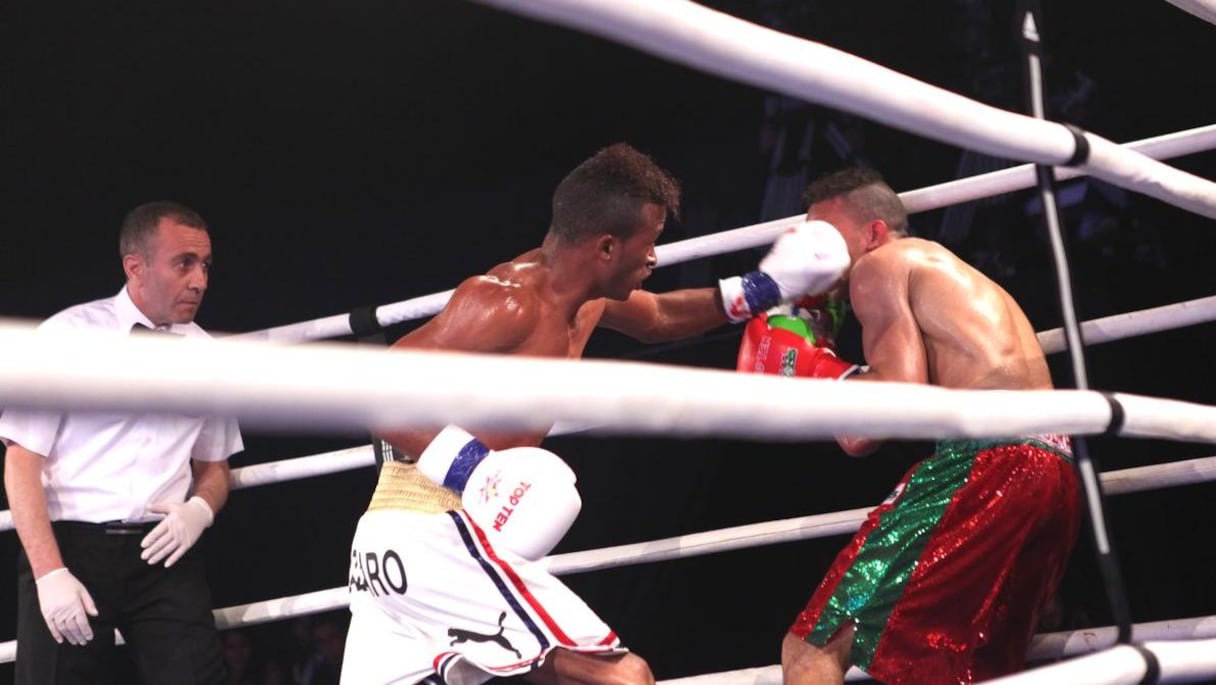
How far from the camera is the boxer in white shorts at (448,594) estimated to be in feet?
5.62

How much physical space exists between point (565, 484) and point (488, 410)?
105cm

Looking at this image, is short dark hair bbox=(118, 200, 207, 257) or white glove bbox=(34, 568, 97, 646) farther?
short dark hair bbox=(118, 200, 207, 257)

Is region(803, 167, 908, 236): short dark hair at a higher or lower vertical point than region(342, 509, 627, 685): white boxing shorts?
higher

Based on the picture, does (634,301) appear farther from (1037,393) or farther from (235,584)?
(235,584)

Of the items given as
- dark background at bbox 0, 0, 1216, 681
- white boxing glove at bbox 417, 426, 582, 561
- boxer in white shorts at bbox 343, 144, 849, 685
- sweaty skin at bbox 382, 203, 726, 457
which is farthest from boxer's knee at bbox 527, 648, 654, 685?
dark background at bbox 0, 0, 1216, 681

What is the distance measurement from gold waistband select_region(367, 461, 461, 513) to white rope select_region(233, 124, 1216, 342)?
0.31 m

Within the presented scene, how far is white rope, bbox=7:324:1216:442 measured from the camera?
422 mm

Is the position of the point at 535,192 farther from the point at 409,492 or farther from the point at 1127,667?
the point at 1127,667

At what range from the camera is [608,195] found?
6.42ft

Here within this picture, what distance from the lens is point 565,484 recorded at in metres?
1.57

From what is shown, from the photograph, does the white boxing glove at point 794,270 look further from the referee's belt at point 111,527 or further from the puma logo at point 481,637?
the referee's belt at point 111,527

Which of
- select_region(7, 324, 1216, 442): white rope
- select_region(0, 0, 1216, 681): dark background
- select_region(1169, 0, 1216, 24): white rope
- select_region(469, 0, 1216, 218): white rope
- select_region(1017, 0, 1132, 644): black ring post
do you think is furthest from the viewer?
select_region(0, 0, 1216, 681): dark background

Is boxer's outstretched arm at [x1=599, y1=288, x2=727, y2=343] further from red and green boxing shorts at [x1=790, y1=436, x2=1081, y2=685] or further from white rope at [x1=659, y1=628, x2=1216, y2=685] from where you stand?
white rope at [x1=659, y1=628, x2=1216, y2=685]

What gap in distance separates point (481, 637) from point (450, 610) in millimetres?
58
